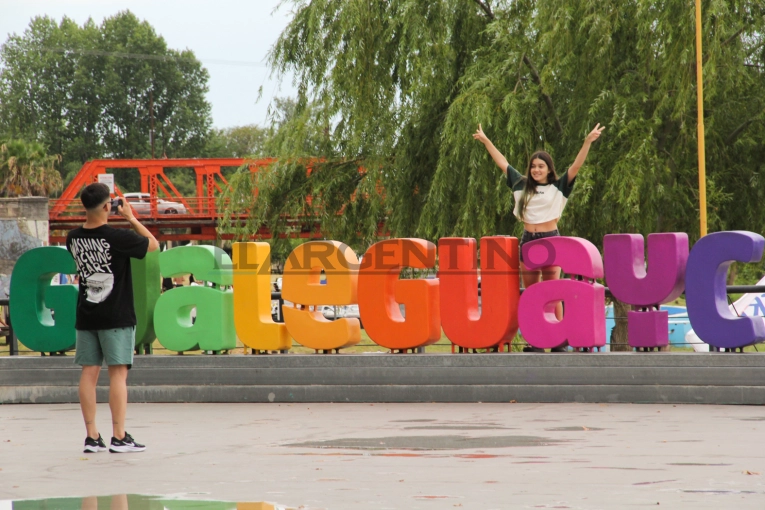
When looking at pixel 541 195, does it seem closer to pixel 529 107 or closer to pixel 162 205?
pixel 529 107

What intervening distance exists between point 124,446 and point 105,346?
2.45ft

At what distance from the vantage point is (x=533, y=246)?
34.4 ft

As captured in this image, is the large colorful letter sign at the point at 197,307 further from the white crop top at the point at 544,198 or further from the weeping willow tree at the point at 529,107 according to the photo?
the weeping willow tree at the point at 529,107

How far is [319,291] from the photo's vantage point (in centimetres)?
1101

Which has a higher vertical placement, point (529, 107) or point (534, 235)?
point (529, 107)

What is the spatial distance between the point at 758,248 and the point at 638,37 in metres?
6.57

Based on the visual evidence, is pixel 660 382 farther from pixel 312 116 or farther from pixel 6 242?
pixel 6 242

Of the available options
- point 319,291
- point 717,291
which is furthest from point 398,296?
point 717,291

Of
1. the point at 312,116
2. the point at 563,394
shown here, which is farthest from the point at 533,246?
the point at 312,116

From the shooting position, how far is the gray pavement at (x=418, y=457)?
219 inches

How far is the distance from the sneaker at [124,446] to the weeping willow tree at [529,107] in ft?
29.7

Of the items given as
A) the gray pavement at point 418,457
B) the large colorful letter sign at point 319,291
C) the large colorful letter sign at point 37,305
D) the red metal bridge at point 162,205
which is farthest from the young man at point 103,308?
the red metal bridge at point 162,205

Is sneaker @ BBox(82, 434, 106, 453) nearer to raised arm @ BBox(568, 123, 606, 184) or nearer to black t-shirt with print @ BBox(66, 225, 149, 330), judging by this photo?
black t-shirt with print @ BBox(66, 225, 149, 330)

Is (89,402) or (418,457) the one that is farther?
(89,402)
